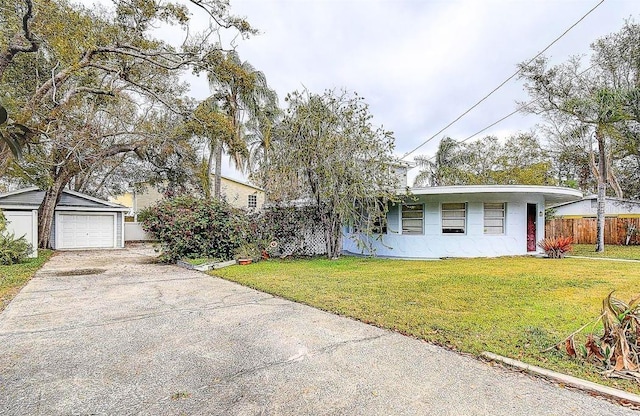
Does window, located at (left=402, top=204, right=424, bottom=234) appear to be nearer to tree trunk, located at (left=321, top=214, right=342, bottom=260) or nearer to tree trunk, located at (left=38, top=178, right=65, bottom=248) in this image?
tree trunk, located at (left=321, top=214, right=342, bottom=260)

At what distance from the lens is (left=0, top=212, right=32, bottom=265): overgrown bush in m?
11.1

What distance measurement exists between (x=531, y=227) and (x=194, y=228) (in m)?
12.8

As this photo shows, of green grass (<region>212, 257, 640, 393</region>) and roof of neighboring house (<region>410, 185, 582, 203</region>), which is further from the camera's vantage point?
roof of neighboring house (<region>410, 185, 582, 203</region>)

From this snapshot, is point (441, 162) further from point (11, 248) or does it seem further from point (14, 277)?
point (11, 248)

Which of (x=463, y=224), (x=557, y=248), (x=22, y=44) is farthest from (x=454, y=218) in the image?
(x=22, y=44)

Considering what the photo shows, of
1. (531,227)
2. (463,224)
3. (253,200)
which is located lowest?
(531,227)

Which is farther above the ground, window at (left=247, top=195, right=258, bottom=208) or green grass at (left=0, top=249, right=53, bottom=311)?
window at (left=247, top=195, right=258, bottom=208)

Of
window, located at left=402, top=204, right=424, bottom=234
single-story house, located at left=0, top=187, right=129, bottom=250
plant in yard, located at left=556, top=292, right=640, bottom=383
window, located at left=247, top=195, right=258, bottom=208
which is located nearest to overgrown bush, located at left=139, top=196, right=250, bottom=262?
window, located at left=402, top=204, right=424, bottom=234

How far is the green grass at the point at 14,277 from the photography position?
6.77 m

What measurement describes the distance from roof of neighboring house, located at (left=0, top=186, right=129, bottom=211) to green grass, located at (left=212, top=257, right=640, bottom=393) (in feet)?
41.2

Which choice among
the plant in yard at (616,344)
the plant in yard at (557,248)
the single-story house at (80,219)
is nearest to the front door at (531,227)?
the plant in yard at (557,248)

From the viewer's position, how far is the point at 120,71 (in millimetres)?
11031

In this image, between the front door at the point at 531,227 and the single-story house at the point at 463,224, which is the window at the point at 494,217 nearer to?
the single-story house at the point at 463,224

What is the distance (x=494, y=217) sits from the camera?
42.3 ft
